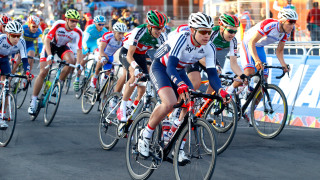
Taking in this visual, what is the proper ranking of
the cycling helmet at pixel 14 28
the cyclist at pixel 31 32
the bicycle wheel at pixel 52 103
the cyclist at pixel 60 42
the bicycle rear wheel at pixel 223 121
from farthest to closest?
the cyclist at pixel 31 32 < the cyclist at pixel 60 42 < the bicycle wheel at pixel 52 103 < the cycling helmet at pixel 14 28 < the bicycle rear wheel at pixel 223 121

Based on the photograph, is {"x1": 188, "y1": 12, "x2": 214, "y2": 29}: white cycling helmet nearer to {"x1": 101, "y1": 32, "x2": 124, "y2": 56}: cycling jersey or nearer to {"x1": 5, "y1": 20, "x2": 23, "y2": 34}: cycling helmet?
{"x1": 5, "y1": 20, "x2": 23, "y2": 34}: cycling helmet

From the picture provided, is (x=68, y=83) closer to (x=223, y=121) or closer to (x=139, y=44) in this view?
(x=139, y=44)

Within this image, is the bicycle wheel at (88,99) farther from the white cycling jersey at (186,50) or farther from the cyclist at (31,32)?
the white cycling jersey at (186,50)

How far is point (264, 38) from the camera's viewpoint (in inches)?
416

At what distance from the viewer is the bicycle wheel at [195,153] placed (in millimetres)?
6115

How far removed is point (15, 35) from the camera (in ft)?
34.3

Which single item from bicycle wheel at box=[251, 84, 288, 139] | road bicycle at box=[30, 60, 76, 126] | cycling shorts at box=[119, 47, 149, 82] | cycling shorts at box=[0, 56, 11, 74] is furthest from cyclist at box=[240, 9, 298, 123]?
cycling shorts at box=[0, 56, 11, 74]

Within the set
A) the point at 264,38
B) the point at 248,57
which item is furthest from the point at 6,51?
the point at 264,38

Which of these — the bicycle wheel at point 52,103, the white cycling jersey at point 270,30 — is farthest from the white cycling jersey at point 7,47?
the white cycling jersey at point 270,30

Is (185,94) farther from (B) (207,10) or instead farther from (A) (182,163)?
(B) (207,10)

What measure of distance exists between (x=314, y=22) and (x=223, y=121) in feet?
24.3

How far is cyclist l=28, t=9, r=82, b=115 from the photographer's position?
1188cm

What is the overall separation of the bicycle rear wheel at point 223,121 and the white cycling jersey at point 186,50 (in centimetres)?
140

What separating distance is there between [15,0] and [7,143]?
86630 mm
